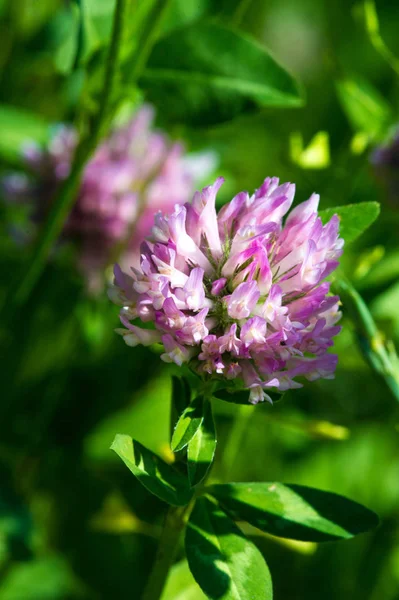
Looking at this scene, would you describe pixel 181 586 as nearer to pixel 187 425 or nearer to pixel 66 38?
pixel 187 425

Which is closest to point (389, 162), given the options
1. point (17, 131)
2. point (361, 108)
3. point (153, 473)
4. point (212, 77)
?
point (361, 108)

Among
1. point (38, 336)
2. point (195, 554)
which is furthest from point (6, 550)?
point (195, 554)

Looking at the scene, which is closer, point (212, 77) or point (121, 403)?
point (212, 77)

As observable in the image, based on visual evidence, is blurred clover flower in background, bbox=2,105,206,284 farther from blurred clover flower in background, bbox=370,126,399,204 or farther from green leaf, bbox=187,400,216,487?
green leaf, bbox=187,400,216,487

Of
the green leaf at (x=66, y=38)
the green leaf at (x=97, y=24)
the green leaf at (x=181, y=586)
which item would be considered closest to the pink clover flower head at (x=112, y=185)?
the green leaf at (x=66, y=38)

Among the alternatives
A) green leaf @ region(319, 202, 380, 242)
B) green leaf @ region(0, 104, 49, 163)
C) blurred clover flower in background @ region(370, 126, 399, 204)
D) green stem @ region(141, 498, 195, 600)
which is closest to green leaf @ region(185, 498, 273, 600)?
green stem @ region(141, 498, 195, 600)

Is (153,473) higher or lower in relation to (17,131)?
lower

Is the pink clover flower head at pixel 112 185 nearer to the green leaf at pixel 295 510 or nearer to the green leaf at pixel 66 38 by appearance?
the green leaf at pixel 66 38
